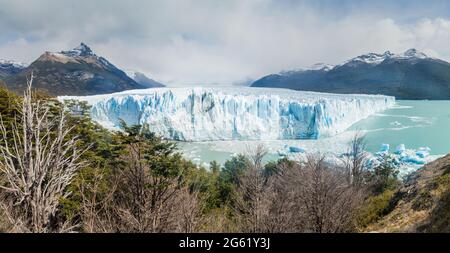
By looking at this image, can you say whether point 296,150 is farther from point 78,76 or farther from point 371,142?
point 78,76

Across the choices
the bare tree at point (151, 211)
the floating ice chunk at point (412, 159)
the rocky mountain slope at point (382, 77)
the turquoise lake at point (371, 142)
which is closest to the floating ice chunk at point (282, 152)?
the turquoise lake at point (371, 142)

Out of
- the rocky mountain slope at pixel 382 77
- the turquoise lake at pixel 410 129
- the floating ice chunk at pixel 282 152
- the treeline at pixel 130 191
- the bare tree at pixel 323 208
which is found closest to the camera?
the treeline at pixel 130 191

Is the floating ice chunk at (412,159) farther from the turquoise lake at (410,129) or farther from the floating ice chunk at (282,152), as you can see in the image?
the floating ice chunk at (282,152)

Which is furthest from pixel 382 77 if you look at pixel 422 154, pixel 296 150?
pixel 296 150

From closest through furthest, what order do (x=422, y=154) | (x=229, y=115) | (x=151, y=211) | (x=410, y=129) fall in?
(x=151, y=211) → (x=422, y=154) → (x=229, y=115) → (x=410, y=129)

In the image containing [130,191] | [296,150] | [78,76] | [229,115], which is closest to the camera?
[130,191]

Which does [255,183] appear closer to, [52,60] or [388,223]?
[388,223]

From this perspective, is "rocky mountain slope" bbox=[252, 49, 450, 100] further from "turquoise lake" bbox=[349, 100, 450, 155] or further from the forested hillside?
the forested hillside
